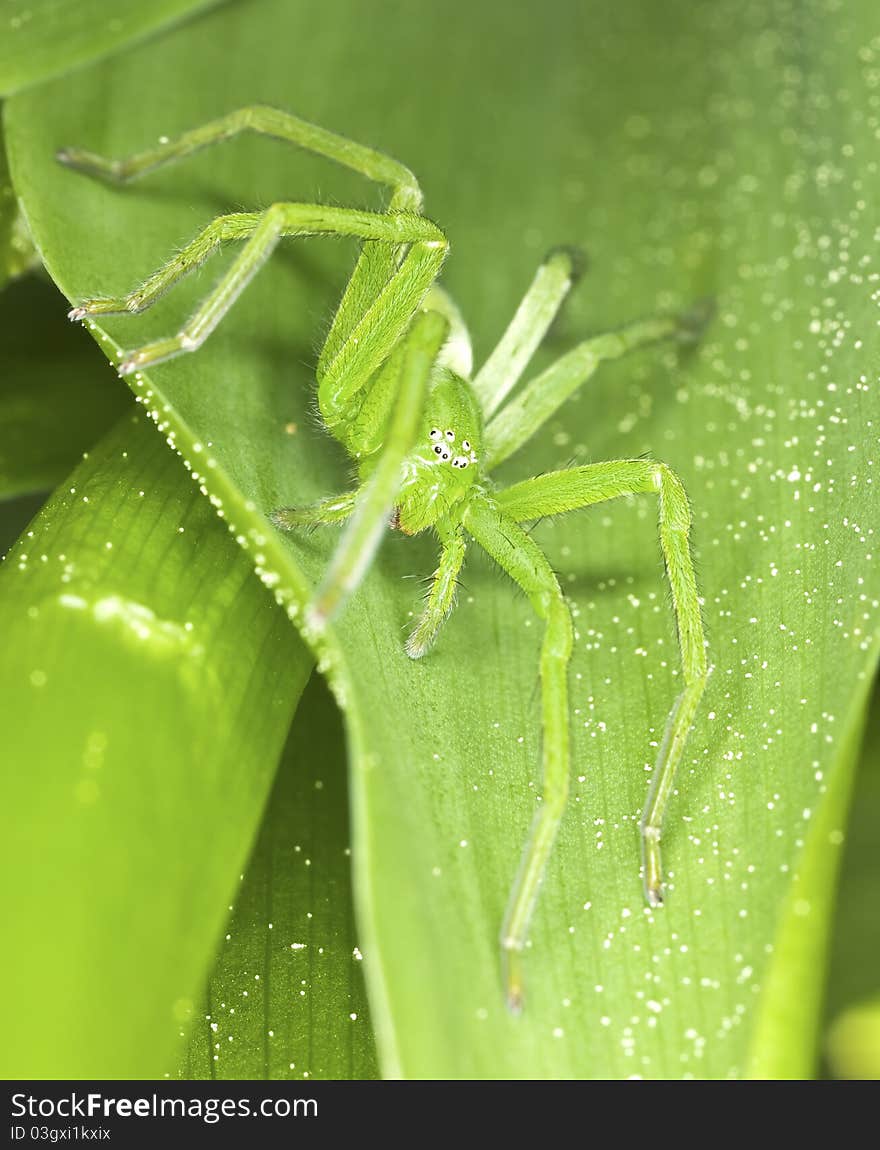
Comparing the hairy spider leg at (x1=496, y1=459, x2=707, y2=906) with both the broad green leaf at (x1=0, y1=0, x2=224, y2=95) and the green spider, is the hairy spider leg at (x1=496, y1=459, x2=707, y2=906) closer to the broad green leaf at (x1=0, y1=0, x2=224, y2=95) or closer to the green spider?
the green spider

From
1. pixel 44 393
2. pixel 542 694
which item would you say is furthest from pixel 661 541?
pixel 44 393

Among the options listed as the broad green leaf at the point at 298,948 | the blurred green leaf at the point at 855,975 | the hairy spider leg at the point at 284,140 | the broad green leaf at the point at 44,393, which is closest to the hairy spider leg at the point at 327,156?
the hairy spider leg at the point at 284,140

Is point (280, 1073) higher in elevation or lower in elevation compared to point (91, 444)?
lower

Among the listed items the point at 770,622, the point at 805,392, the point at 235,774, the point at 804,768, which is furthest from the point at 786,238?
the point at 235,774

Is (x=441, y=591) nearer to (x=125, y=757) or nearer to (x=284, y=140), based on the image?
(x=125, y=757)

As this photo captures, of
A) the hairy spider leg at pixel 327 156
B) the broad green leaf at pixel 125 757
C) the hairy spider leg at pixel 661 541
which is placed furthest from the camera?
the hairy spider leg at pixel 327 156

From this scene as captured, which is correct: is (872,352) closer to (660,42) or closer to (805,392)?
(805,392)

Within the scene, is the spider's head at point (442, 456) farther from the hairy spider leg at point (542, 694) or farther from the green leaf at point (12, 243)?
the green leaf at point (12, 243)
